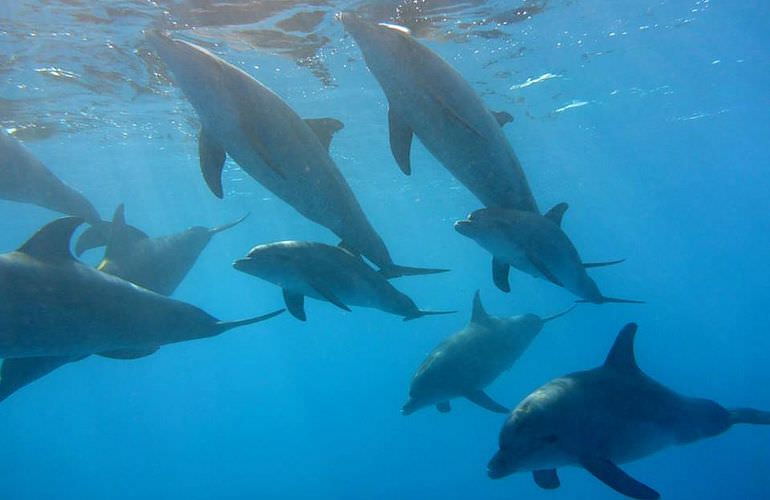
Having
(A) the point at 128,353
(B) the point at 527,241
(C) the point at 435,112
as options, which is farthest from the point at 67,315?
(B) the point at 527,241

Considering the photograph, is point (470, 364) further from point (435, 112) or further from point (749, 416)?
point (435, 112)

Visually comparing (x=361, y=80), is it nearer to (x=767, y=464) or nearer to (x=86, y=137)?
(x=86, y=137)

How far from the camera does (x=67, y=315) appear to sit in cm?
464

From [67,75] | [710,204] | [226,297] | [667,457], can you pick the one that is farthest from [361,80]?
[226,297]

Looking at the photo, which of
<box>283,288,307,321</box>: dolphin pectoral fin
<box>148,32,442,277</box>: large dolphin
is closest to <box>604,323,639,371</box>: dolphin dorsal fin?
<box>148,32,442,277</box>: large dolphin

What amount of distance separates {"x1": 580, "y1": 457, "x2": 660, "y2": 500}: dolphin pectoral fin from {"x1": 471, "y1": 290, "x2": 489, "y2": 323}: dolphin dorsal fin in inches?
193

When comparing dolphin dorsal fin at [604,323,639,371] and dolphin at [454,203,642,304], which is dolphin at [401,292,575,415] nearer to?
dolphin dorsal fin at [604,323,639,371]

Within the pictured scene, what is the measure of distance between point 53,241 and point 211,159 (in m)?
1.86

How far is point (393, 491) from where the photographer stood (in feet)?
90.9

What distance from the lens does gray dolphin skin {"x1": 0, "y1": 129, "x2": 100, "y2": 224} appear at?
8148 mm

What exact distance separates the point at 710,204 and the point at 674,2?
60972mm

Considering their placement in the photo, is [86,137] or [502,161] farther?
[86,137]

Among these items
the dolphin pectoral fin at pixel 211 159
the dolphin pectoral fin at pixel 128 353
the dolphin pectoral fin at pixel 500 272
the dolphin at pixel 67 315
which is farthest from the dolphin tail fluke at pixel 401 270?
the dolphin pectoral fin at pixel 128 353

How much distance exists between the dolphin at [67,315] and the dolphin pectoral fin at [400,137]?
241 centimetres
